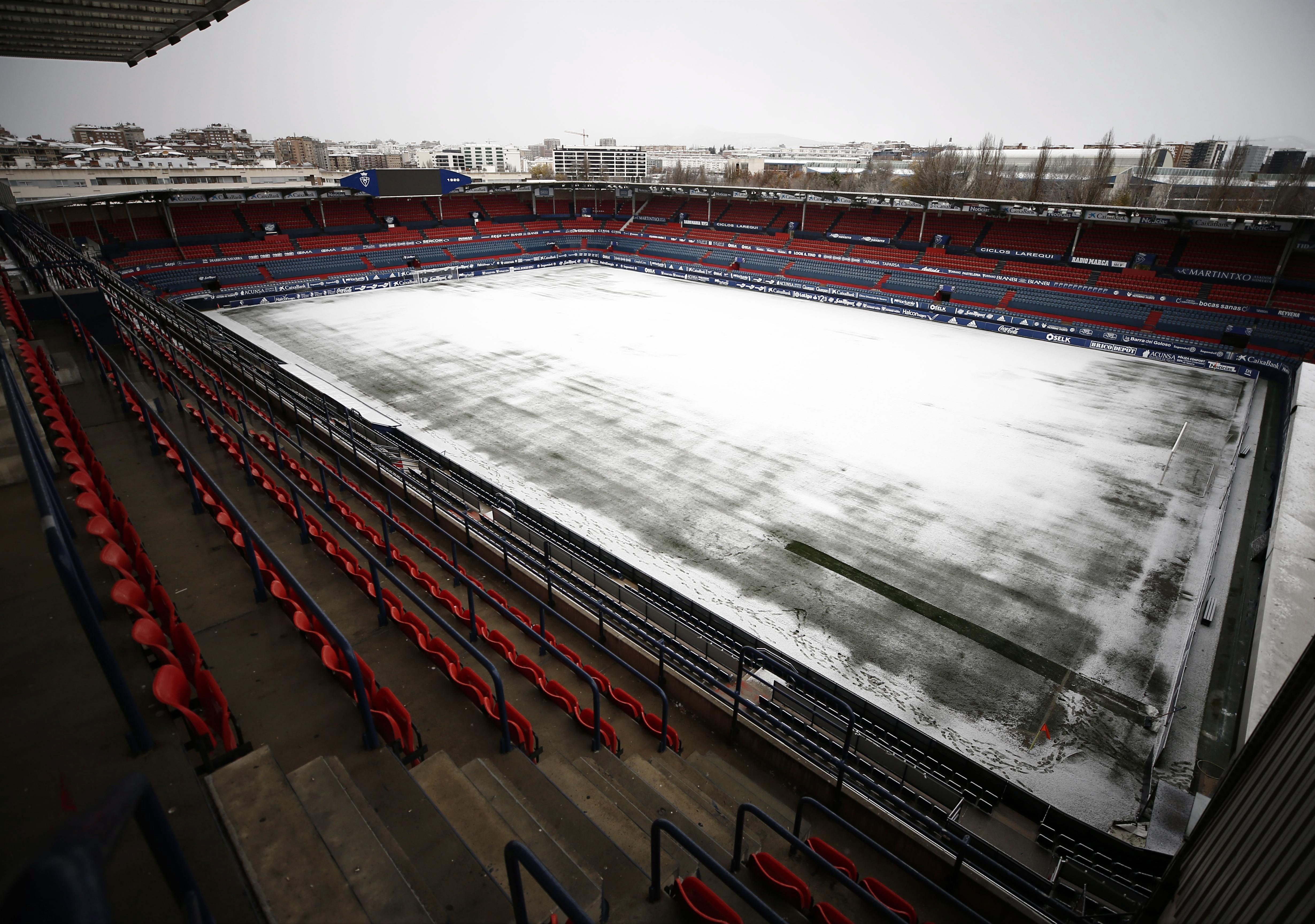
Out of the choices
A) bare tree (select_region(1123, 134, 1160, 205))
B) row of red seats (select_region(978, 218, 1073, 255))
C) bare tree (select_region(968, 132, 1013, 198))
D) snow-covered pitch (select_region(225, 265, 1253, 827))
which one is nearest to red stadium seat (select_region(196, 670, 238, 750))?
snow-covered pitch (select_region(225, 265, 1253, 827))

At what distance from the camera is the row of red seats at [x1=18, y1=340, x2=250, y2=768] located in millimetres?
3957

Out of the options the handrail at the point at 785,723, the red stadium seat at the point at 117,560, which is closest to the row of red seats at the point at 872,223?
the handrail at the point at 785,723

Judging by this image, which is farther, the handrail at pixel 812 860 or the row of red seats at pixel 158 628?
the handrail at pixel 812 860

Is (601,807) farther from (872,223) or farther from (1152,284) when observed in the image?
(872,223)

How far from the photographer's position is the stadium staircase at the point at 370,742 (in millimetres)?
3357

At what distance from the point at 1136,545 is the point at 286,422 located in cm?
1859

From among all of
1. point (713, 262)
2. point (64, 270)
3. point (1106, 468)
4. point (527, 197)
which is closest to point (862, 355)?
point (1106, 468)

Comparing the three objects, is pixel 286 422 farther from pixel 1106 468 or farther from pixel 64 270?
pixel 1106 468

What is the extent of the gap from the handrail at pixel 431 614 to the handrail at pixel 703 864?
1.48 m

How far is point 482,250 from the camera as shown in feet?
148

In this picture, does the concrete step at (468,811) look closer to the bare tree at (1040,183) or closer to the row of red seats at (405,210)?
the row of red seats at (405,210)

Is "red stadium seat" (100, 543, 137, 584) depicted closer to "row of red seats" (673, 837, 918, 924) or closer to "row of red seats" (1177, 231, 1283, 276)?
"row of red seats" (673, 837, 918, 924)

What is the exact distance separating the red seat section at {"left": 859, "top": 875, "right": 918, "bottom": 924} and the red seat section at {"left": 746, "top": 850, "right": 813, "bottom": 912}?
2.24ft

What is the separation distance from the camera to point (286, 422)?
565 inches
